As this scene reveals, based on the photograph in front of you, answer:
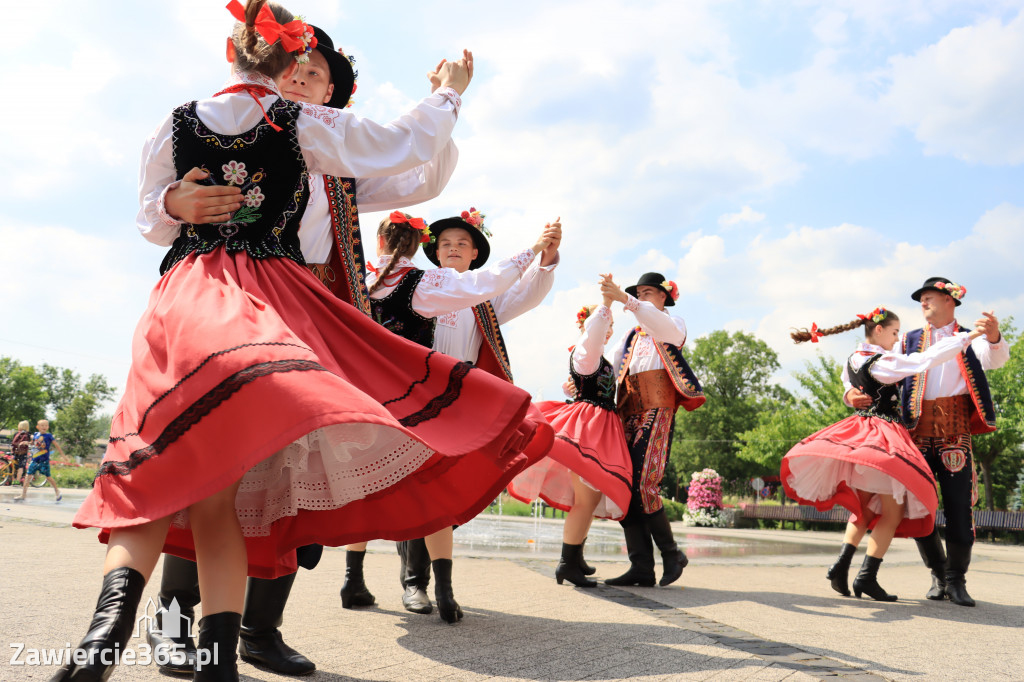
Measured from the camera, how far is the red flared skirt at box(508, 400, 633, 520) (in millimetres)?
5141

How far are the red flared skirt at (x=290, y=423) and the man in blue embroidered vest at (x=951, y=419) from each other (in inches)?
166

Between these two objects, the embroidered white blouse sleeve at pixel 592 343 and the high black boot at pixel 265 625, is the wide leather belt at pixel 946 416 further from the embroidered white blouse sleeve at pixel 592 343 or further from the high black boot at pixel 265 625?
the high black boot at pixel 265 625

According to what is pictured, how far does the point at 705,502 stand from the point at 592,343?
49.4ft

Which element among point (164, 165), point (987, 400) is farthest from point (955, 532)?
point (164, 165)

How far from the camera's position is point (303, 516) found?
276cm

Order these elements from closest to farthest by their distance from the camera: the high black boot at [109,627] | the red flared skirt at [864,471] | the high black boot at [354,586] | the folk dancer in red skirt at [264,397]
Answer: the high black boot at [109,627], the folk dancer in red skirt at [264,397], the high black boot at [354,586], the red flared skirt at [864,471]

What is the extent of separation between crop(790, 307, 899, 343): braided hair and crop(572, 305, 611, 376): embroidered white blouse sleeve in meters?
1.98

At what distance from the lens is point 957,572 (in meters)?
5.47

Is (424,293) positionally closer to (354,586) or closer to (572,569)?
(354,586)

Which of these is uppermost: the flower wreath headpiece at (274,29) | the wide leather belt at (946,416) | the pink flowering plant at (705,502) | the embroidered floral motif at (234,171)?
the flower wreath headpiece at (274,29)

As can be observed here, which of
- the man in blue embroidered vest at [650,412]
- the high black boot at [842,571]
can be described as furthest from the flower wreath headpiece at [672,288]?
the high black boot at [842,571]

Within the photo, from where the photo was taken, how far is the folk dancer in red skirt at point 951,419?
5.69 metres

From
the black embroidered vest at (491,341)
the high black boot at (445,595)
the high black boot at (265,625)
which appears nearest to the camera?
the high black boot at (265,625)

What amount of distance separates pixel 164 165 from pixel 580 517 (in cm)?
371
